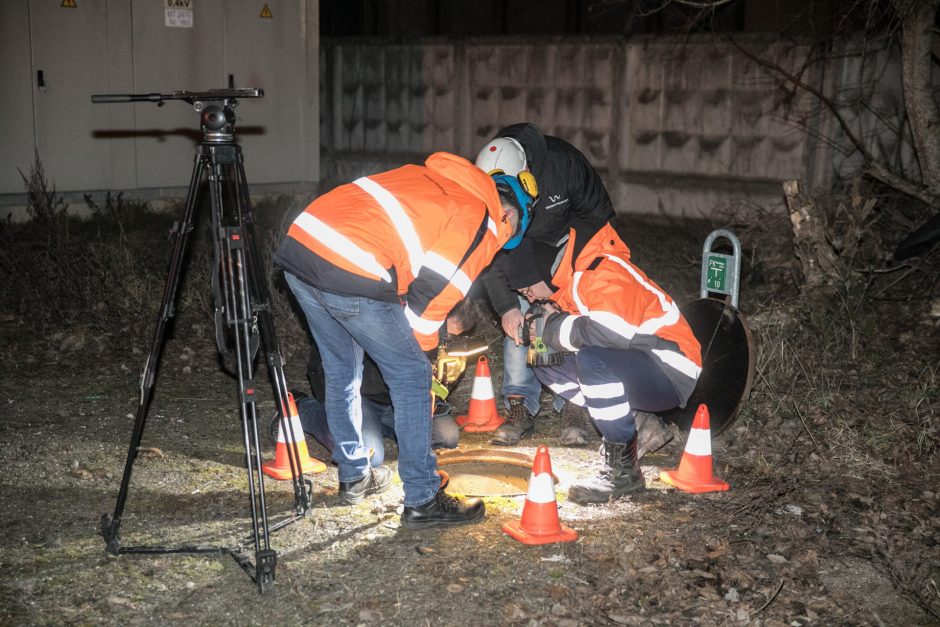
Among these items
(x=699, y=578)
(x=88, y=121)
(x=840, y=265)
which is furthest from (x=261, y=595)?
(x=88, y=121)

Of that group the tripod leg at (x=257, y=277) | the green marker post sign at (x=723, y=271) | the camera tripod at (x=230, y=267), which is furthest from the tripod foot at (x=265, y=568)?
the green marker post sign at (x=723, y=271)

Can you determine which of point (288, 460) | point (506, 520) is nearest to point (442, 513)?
point (506, 520)

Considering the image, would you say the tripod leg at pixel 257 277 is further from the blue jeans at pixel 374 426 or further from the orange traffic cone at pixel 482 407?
the orange traffic cone at pixel 482 407

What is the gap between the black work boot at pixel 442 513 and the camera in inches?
171

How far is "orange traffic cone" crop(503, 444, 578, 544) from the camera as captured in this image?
4242 mm

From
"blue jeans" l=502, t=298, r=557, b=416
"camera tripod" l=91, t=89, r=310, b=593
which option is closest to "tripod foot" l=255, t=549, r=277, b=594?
"camera tripod" l=91, t=89, r=310, b=593

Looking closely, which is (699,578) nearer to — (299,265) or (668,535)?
(668,535)

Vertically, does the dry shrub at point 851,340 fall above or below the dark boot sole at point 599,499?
above

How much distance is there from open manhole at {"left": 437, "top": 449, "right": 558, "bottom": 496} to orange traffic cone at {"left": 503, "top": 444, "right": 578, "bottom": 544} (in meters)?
0.61

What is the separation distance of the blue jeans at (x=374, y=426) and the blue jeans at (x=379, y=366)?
0.45 m

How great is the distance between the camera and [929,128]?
7855 mm

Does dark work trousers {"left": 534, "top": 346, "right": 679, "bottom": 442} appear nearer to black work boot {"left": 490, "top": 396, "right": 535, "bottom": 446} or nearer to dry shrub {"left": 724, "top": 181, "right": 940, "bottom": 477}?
black work boot {"left": 490, "top": 396, "right": 535, "bottom": 446}

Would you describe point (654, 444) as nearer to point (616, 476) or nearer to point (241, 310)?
point (616, 476)

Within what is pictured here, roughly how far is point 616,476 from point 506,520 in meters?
0.64
